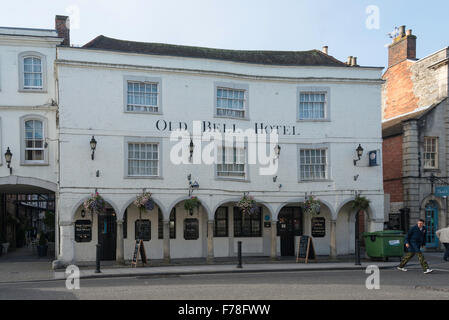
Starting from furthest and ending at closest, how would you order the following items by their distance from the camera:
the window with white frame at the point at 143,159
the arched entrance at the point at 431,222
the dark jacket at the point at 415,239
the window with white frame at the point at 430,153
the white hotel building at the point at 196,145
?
the window with white frame at the point at 430,153
the arched entrance at the point at 431,222
the window with white frame at the point at 143,159
the white hotel building at the point at 196,145
the dark jacket at the point at 415,239

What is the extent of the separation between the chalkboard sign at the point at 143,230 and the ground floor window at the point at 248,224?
408 cm

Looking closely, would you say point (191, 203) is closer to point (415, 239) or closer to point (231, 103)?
point (231, 103)

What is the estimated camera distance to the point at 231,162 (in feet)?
70.2

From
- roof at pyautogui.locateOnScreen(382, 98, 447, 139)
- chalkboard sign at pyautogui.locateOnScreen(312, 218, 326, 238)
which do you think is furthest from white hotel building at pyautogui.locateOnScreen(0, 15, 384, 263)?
roof at pyautogui.locateOnScreen(382, 98, 447, 139)

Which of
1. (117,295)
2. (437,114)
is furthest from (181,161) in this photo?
(437,114)

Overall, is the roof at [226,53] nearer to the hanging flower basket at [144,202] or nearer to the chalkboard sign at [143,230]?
the hanging flower basket at [144,202]

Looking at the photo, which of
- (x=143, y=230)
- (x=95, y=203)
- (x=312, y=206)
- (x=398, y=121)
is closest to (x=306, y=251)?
(x=312, y=206)

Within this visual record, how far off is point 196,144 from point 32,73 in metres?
8.18

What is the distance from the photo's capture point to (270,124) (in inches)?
861

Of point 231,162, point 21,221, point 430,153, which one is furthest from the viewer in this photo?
point 21,221

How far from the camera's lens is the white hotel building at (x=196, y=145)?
1967cm

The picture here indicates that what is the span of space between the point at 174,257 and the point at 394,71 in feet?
60.3

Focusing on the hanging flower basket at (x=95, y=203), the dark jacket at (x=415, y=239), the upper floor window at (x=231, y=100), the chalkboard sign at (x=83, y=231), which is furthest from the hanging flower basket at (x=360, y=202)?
the chalkboard sign at (x=83, y=231)

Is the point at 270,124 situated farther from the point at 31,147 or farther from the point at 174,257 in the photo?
the point at 31,147
